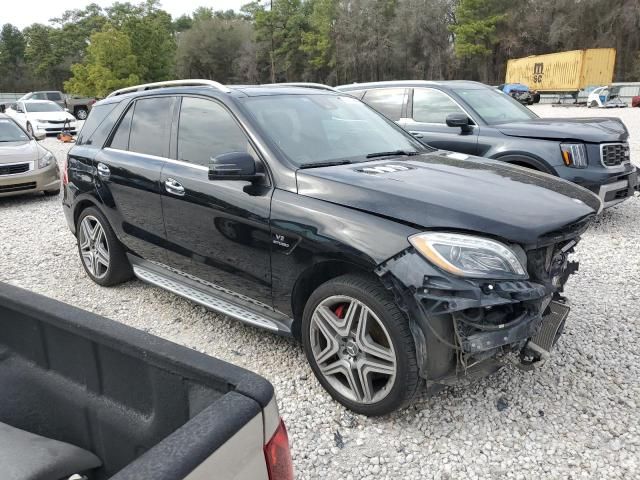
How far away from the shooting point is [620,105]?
99.8 ft

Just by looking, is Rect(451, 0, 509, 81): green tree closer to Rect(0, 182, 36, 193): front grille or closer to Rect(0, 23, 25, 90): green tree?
Rect(0, 182, 36, 193): front grille

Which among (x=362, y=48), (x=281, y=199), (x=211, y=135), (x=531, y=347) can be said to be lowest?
(x=531, y=347)

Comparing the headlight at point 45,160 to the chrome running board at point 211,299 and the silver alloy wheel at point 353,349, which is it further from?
the silver alloy wheel at point 353,349

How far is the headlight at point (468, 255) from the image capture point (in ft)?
7.70

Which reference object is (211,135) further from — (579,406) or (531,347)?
(579,406)

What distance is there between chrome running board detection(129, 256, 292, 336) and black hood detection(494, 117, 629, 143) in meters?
4.43

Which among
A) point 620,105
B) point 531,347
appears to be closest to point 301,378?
point 531,347

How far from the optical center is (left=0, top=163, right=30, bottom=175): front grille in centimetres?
858

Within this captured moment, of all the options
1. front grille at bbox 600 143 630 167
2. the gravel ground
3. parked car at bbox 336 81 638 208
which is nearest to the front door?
the gravel ground

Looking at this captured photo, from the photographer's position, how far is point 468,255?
7.81ft

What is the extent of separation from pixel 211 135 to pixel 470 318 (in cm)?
217

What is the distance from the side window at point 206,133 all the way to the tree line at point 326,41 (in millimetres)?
44408

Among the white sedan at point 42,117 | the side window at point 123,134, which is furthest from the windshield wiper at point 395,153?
the white sedan at point 42,117

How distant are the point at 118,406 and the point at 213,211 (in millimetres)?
1935
